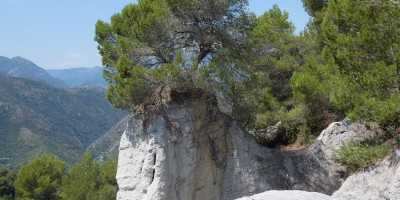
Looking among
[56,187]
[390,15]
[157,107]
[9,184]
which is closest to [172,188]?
[157,107]

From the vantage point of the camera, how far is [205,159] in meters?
15.8

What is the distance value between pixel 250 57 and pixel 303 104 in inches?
130

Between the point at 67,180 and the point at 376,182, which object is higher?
the point at 376,182

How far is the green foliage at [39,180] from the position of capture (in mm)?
36938

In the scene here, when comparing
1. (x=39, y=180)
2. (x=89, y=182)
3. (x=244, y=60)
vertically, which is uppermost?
(x=244, y=60)

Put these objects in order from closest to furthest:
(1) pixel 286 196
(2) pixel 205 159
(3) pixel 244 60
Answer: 1. (1) pixel 286 196
2. (2) pixel 205 159
3. (3) pixel 244 60

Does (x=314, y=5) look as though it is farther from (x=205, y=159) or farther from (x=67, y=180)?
(x=67, y=180)

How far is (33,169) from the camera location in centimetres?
3734

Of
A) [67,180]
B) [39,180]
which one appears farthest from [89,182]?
[39,180]

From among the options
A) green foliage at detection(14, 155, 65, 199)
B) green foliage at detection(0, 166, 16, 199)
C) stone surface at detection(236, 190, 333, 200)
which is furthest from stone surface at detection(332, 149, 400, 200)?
green foliage at detection(0, 166, 16, 199)

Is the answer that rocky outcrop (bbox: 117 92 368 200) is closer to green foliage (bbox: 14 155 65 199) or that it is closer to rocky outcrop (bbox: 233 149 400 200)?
rocky outcrop (bbox: 233 149 400 200)

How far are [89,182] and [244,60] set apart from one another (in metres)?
21.2

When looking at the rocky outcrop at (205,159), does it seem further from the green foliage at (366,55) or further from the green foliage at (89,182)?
the green foliage at (89,182)

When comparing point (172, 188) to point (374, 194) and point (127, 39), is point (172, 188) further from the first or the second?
point (374, 194)
